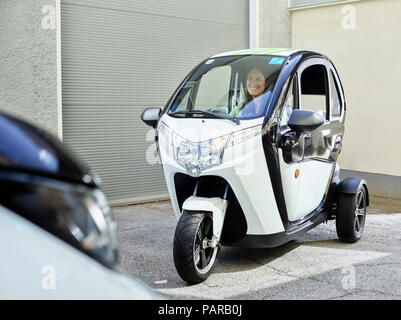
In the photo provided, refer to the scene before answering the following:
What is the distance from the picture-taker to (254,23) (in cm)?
912

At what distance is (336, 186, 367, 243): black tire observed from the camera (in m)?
5.27

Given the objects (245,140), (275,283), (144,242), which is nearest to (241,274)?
(275,283)

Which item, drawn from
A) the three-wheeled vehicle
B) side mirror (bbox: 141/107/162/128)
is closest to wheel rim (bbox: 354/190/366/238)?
the three-wheeled vehicle

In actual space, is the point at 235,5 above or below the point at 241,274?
above

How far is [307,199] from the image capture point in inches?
195

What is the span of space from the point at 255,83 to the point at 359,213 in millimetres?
1740

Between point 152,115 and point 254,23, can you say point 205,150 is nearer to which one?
point 152,115

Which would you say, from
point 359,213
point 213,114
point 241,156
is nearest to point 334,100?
point 359,213

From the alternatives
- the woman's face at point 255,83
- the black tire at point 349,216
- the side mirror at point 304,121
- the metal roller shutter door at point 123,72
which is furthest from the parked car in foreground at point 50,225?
the metal roller shutter door at point 123,72

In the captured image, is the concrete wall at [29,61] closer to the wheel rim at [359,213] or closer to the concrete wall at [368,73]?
the wheel rim at [359,213]

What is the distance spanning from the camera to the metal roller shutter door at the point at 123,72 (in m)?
7.11

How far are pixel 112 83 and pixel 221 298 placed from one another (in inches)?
164

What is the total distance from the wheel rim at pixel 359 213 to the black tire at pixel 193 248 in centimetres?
173

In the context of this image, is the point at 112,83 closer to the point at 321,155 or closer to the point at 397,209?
the point at 321,155
